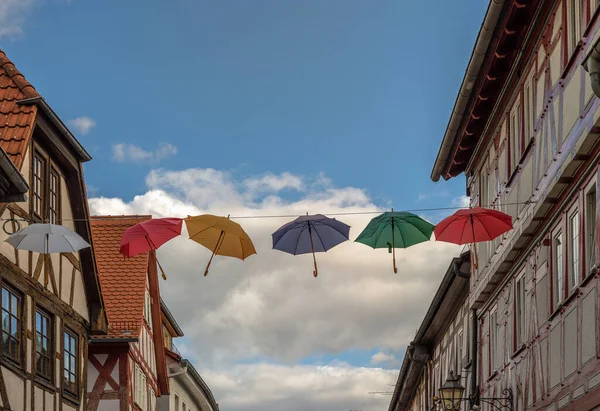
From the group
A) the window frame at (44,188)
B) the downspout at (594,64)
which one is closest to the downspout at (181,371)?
the window frame at (44,188)

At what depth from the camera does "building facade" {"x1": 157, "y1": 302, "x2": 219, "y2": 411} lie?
130 ft

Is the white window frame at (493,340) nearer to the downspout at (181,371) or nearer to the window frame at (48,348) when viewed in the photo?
the window frame at (48,348)

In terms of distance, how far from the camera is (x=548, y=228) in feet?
54.7

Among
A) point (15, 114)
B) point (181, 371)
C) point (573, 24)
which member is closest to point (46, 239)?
point (15, 114)

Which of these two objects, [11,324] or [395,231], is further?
[11,324]

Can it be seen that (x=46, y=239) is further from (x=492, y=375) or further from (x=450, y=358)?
(x=450, y=358)

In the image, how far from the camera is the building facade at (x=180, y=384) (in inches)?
1563

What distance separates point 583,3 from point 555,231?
353 centimetres

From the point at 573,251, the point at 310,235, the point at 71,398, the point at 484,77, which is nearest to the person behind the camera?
the point at 573,251

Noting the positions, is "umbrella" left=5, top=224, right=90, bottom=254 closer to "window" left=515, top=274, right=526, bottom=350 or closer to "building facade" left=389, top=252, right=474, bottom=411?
"window" left=515, top=274, right=526, bottom=350

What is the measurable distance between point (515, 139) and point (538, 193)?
280cm

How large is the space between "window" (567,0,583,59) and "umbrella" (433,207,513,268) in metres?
2.54

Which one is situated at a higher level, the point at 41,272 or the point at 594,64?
the point at 594,64

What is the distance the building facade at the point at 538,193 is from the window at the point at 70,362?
8.25 m
